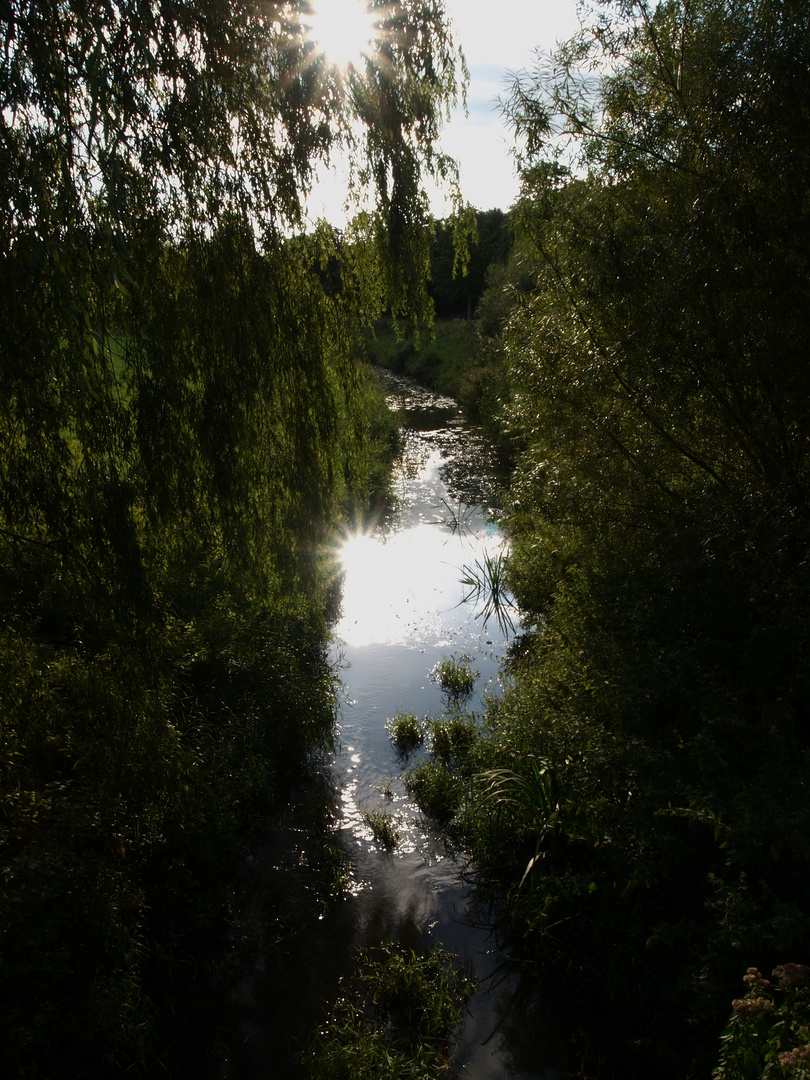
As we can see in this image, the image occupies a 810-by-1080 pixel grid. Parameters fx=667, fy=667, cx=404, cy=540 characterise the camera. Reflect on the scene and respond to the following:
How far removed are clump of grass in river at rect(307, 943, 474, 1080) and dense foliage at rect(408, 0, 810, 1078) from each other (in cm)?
76

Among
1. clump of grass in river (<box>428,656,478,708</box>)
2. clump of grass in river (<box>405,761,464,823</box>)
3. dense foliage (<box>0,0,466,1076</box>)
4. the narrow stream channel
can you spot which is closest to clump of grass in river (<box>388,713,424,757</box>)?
the narrow stream channel

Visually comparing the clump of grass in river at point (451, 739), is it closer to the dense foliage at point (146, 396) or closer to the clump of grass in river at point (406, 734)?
the clump of grass in river at point (406, 734)

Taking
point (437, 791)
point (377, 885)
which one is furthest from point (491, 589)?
point (377, 885)

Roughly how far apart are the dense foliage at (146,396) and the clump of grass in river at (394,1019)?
3.85 feet

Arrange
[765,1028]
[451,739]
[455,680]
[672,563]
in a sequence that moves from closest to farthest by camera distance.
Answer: [765,1028]
[672,563]
[451,739]
[455,680]

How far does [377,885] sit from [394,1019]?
4.42 feet

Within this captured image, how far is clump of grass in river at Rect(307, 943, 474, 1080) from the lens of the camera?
4293 millimetres

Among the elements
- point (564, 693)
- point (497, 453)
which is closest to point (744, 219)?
point (564, 693)

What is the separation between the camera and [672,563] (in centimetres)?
543

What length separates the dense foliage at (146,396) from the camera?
3602 mm

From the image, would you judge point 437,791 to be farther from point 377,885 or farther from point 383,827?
point 377,885

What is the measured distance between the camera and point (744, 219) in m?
4.93

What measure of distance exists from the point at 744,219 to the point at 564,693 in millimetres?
4140

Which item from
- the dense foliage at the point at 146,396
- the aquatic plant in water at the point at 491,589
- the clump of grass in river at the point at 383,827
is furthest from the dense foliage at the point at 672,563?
the aquatic plant in water at the point at 491,589
